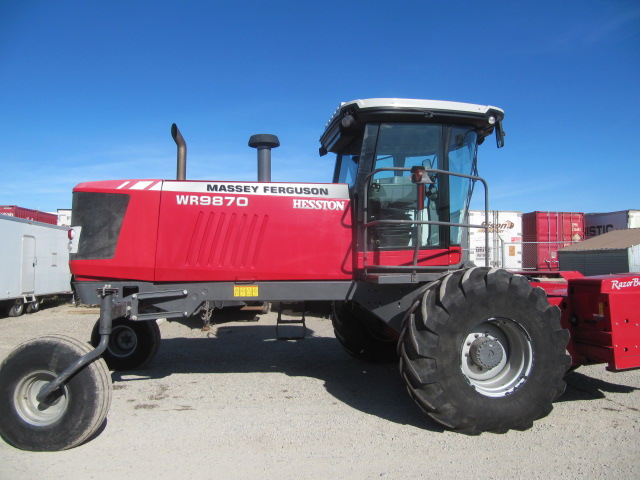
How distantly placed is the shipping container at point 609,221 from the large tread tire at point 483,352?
71.4 feet

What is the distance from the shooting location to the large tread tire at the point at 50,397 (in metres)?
3.51

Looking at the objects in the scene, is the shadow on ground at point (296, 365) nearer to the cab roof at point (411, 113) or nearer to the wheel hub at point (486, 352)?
the wheel hub at point (486, 352)

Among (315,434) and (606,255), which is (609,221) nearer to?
(606,255)

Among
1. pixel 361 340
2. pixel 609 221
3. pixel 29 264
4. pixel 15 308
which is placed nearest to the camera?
pixel 361 340

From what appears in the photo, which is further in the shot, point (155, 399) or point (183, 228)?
point (155, 399)

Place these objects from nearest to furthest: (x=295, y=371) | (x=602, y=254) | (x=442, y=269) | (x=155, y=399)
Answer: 1. (x=442, y=269)
2. (x=155, y=399)
3. (x=295, y=371)
4. (x=602, y=254)

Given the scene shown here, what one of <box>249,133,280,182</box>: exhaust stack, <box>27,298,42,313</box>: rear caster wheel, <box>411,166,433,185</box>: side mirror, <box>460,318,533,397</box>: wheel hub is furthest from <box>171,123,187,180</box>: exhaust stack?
<box>27,298,42,313</box>: rear caster wheel

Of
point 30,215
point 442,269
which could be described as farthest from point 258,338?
point 30,215

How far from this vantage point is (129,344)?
229 inches

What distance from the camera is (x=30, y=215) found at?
734 inches

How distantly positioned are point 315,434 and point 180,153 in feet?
10.1

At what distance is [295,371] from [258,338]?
2476mm

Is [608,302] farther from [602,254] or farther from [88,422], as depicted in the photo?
[602,254]

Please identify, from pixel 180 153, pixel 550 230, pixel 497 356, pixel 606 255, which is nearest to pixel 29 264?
pixel 180 153
